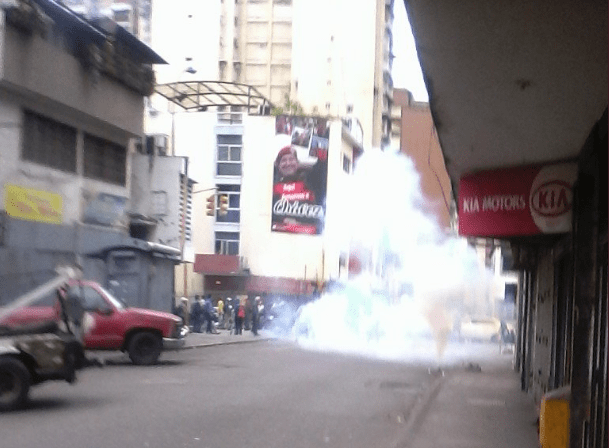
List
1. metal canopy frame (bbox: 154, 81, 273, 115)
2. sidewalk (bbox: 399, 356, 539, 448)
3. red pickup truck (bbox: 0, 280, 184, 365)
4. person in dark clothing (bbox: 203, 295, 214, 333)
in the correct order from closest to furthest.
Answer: sidewalk (bbox: 399, 356, 539, 448)
red pickup truck (bbox: 0, 280, 184, 365)
person in dark clothing (bbox: 203, 295, 214, 333)
metal canopy frame (bbox: 154, 81, 273, 115)

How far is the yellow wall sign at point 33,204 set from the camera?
23.4 meters

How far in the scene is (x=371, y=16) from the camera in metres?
68.6

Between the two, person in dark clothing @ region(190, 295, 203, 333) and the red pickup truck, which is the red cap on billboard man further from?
the red pickup truck

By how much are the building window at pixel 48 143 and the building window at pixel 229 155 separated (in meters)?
28.5

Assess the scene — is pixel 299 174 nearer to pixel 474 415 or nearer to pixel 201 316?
pixel 201 316

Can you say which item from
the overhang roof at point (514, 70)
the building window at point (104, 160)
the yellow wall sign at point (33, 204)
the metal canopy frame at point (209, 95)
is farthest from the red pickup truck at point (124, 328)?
the metal canopy frame at point (209, 95)

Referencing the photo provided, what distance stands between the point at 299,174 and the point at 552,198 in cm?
4433

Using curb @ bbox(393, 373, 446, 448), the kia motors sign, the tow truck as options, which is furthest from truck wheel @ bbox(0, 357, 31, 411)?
the kia motors sign

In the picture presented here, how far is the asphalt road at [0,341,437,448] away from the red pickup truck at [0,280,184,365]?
49cm

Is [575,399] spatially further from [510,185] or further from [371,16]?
[371,16]

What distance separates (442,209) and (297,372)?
19.8 m

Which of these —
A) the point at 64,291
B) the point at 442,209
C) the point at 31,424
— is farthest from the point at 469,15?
the point at 442,209

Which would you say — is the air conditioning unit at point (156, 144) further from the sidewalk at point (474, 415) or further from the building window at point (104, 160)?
the sidewalk at point (474, 415)

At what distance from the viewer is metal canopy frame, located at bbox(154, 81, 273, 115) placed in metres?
51.7
